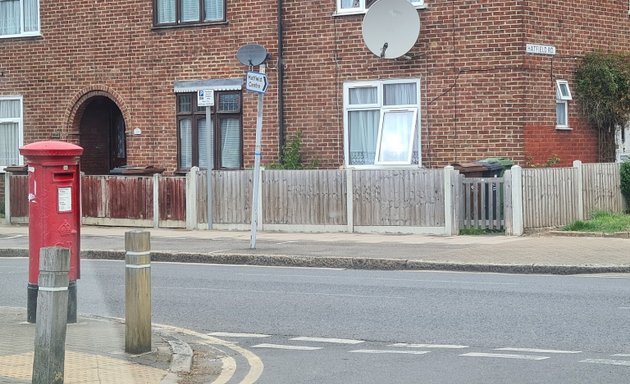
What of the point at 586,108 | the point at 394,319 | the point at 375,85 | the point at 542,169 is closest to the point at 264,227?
the point at 375,85

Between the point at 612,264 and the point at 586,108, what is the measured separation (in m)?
8.95

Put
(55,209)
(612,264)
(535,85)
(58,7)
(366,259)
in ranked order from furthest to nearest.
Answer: (58,7)
(535,85)
(366,259)
(612,264)
(55,209)

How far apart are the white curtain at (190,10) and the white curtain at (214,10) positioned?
274 millimetres

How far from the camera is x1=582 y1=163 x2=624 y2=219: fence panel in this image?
2268 centimetres

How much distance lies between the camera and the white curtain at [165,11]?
89.6 feet

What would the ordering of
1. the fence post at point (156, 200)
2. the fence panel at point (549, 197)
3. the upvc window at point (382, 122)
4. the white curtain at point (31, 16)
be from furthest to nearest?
the white curtain at point (31, 16) < the fence post at point (156, 200) < the upvc window at point (382, 122) < the fence panel at point (549, 197)

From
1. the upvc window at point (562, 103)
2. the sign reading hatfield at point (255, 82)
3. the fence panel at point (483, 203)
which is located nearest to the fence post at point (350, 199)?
the fence panel at point (483, 203)

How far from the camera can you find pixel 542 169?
21.6 m

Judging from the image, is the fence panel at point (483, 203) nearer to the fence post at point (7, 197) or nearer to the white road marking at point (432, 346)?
the fence post at point (7, 197)

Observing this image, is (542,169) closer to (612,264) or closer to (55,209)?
(612,264)

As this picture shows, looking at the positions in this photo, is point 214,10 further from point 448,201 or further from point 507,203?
point 507,203

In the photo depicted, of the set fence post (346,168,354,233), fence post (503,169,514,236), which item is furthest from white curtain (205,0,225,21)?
fence post (503,169,514,236)

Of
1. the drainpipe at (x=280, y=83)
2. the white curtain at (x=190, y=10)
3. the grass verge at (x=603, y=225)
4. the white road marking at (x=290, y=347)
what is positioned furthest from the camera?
the white curtain at (x=190, y=10)

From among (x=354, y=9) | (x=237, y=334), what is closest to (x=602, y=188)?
(x=354, y=9)
